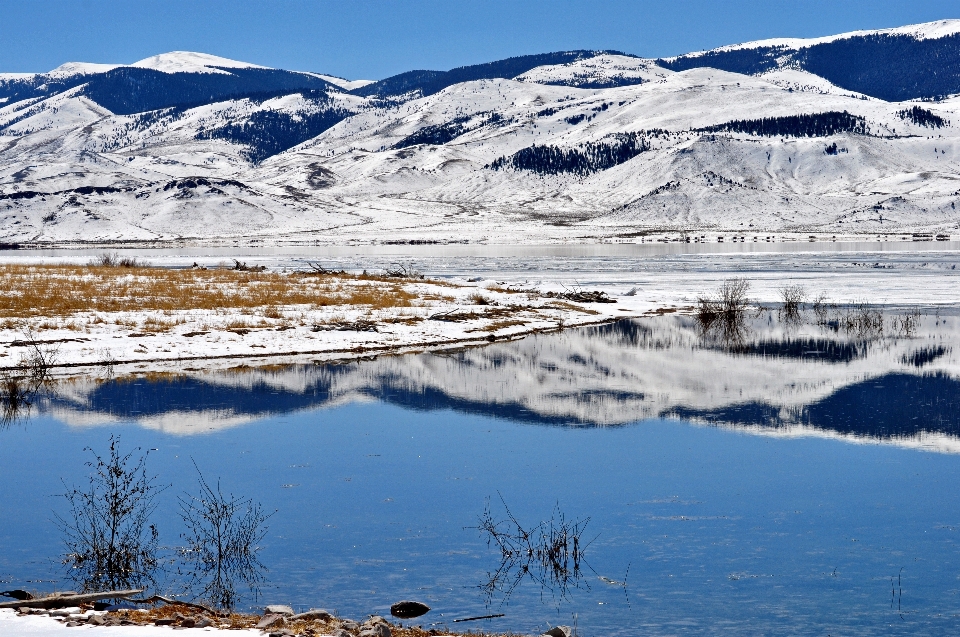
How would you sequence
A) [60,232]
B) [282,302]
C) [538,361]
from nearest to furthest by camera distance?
[538,361]
[282,302]
[60,232]

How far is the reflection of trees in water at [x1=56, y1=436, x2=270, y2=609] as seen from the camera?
1270 centimetres

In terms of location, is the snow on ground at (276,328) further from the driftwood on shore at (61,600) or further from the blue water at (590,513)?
the driftwood on shore at (61,600)

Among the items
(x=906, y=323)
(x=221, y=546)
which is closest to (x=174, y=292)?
(x=906, y=323)

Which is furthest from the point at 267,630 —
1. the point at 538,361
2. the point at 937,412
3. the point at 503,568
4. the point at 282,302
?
the point at 282,302

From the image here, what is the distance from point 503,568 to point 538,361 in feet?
63.4

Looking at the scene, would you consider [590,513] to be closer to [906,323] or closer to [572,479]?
[572,479]

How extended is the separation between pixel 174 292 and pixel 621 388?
28.6 m

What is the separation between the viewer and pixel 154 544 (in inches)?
554

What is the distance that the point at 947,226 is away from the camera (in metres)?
182

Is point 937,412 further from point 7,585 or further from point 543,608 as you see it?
point 7,585

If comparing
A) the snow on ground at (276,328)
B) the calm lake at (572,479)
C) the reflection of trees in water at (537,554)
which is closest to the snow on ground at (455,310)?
the snow on ground at (276,328)

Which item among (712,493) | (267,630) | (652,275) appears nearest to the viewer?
(267,630)

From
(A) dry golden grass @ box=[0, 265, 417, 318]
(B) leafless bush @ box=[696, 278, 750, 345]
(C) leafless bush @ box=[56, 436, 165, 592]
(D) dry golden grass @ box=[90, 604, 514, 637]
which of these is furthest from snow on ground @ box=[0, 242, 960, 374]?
(D) dry golden grass @ box=[90, 604, 514, 637]

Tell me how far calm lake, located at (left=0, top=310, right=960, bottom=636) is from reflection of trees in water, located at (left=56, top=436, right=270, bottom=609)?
9.5 inches
